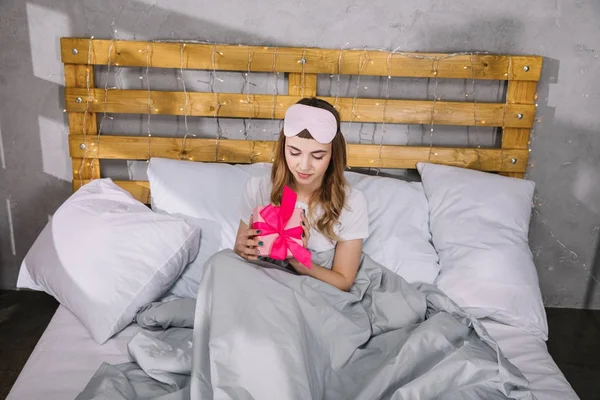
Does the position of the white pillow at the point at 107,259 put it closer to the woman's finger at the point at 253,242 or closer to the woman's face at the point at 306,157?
the woman's finger at the point at 253,242

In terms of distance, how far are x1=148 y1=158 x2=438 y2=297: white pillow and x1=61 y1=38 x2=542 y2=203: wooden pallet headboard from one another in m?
0.16

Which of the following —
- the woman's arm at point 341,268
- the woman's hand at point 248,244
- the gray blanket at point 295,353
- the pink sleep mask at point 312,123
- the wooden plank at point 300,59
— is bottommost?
the gray blanket at point 295,353

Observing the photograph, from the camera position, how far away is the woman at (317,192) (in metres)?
1.65

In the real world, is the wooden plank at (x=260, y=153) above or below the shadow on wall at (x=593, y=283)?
above

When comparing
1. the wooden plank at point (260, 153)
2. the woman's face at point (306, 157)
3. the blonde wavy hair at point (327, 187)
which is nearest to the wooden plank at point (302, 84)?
the wooden plank at point (260, 153)

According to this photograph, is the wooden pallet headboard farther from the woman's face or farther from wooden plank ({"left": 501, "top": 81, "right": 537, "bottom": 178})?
the woman's face

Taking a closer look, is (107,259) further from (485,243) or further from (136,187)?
(485,243)

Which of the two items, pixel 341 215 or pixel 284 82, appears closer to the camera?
pixel 341 215

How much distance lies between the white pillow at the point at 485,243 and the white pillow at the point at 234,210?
67mm

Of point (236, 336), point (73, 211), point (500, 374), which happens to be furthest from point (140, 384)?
point (500, 374)

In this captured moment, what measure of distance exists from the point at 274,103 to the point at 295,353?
1165 mm

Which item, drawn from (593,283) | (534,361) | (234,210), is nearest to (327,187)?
(234,210)

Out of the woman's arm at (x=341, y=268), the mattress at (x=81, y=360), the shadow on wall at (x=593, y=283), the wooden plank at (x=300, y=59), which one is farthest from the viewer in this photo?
the shadow on wall at (x=593, y=283)

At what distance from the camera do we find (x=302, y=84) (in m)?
2.23
